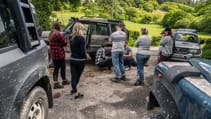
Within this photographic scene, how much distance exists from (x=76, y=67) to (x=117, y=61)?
2.08 meters

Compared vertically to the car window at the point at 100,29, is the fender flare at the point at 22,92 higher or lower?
higher

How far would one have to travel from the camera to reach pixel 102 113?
5043 millimetres

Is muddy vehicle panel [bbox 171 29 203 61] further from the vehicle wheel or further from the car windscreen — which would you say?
the vehicle wheel

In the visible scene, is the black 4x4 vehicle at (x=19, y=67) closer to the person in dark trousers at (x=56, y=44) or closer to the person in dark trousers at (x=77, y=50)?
the person in dark trousers at (x=77, y=50)

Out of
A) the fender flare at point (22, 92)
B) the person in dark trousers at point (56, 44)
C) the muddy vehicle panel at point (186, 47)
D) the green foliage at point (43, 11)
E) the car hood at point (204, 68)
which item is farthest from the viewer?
the green foliage at point (43, 11)

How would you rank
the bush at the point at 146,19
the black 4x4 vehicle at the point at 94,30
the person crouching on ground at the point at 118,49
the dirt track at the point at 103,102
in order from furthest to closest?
the bush at the point at 146,19 < the black 4x4 vehicle at the point at 94,30 < the person crouching on ground at the point at 118,49 < the dirt track at the point at 103,102

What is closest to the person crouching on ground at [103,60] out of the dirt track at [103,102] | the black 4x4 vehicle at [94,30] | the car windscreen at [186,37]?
the black 4x4 vehicle at [94,30]

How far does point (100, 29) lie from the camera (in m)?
10.2

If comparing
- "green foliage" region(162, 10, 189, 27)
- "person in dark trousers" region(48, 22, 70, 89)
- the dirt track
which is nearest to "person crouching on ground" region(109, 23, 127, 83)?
the dirt track

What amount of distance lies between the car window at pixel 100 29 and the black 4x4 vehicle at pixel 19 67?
20.6ft

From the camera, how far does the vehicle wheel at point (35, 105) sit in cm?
301

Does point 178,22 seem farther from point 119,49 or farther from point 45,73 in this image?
point 45,73

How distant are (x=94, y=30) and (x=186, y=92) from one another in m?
7.63

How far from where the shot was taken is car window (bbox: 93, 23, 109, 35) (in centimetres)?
1005
